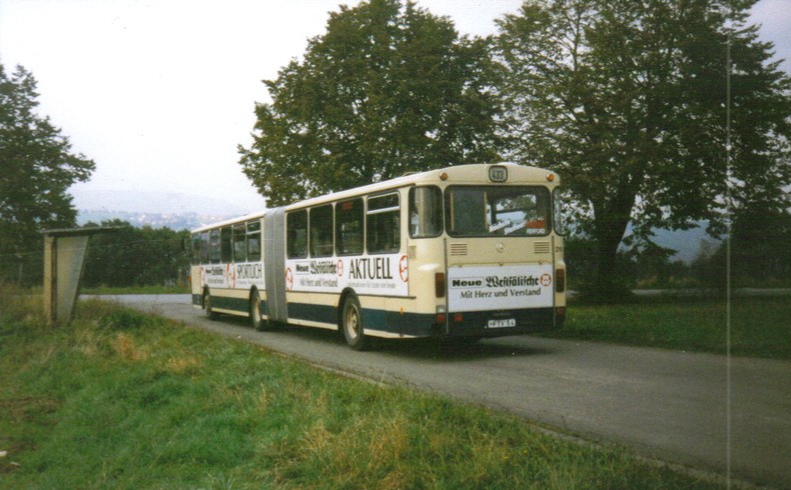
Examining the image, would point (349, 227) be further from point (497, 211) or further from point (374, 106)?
point (374, 106)

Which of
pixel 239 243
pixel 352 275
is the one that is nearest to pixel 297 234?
pixel 352 275

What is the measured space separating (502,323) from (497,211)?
5.69 feet

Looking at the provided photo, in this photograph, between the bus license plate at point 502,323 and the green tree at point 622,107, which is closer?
the bus license plate at point 502,323


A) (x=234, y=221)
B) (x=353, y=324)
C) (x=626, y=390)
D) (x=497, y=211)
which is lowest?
(x=626, y=390)

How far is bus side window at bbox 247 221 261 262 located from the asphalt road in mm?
5205

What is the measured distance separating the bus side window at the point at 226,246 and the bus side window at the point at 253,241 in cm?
161

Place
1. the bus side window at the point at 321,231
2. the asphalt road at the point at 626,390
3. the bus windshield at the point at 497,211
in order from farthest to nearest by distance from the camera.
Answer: the bus side window at the point at 321,231, the bus windshield at the point at 497,211, the asphalt road at the point at 626,390

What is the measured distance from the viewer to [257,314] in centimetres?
1989

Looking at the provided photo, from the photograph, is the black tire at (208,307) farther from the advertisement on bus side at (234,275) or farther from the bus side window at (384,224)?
→ the bus side window at (384,224)

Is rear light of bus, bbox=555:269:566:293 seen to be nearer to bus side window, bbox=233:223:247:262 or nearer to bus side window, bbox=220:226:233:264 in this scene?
bus side window, bbox=233:223:247:262

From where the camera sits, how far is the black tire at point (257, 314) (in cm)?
1970

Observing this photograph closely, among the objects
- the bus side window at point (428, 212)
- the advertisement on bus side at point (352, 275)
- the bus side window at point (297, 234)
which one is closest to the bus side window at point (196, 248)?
the bus side window at point (297, 234)

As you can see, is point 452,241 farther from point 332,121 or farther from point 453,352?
point 332,121

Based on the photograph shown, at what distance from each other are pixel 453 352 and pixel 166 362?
15.2 ft
